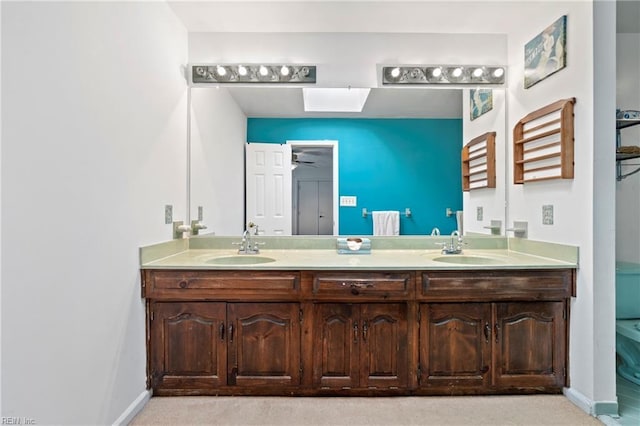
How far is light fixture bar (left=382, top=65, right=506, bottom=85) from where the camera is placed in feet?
7.67

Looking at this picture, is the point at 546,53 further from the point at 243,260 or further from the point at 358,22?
the point at 243,260

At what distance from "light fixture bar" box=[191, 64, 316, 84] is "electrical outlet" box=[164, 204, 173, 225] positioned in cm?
100

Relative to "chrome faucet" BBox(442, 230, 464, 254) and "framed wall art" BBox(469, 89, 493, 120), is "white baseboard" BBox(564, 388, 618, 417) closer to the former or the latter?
"chrome faucet" BBox(442, 230, 464, 254)

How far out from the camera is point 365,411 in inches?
68.1

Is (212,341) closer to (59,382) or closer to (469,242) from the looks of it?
(59,382)

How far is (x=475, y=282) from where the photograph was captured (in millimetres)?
1805

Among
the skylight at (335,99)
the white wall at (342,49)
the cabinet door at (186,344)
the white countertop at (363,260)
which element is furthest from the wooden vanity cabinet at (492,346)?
the white wall at (342,49)

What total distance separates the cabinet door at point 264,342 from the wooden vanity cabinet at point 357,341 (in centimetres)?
14

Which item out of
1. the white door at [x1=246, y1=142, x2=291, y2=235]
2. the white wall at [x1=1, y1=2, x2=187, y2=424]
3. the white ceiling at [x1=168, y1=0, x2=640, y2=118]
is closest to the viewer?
the white wall at [x1=1, y1=2, x2=187, y2=424]

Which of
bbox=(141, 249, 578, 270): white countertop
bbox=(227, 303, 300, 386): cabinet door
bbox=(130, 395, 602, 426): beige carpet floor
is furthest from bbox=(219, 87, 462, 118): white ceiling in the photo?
bbox=(130, 395, 602, 426): beige carpet floor

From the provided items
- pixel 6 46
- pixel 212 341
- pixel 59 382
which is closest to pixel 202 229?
pixel 212 341

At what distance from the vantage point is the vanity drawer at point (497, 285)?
5.92ft

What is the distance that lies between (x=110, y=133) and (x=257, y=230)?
1.17m

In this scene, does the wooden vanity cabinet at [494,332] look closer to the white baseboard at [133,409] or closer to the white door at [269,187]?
the white door at [269,187]
